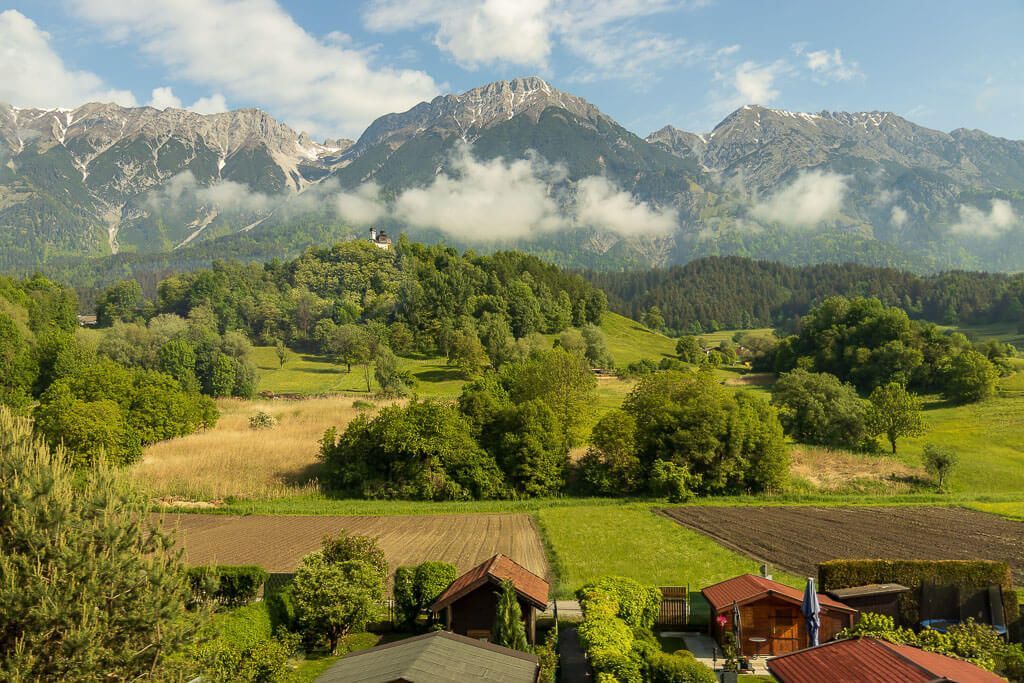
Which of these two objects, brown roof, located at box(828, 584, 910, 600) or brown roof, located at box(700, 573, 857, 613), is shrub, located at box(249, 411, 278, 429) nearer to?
brown roof, located at box(700, 573, 857, 613)

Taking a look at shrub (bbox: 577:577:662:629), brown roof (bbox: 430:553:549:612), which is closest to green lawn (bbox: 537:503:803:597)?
shrub (bbox: 577:577:662:629)

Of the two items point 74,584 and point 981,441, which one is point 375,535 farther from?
point 981,441

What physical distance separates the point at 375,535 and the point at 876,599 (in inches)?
1112

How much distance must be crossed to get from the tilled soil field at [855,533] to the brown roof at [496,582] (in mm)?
15680

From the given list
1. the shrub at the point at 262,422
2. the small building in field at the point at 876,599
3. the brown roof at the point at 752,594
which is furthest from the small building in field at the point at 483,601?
the shrub at the point at 262,422

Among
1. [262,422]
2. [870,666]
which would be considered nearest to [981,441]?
[870,666]

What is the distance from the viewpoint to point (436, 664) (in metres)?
16.5

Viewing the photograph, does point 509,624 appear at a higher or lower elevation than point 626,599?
higher

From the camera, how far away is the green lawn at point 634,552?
104ft

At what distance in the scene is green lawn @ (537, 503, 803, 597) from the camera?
3178 centimetres

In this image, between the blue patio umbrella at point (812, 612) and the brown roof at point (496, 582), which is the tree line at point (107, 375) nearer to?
the brown roof at point (496, 582)

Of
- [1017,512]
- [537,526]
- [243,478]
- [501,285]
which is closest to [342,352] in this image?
[501,285]

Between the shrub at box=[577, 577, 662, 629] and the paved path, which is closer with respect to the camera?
the paved path

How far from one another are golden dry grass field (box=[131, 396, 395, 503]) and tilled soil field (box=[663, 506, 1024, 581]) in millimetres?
32645
